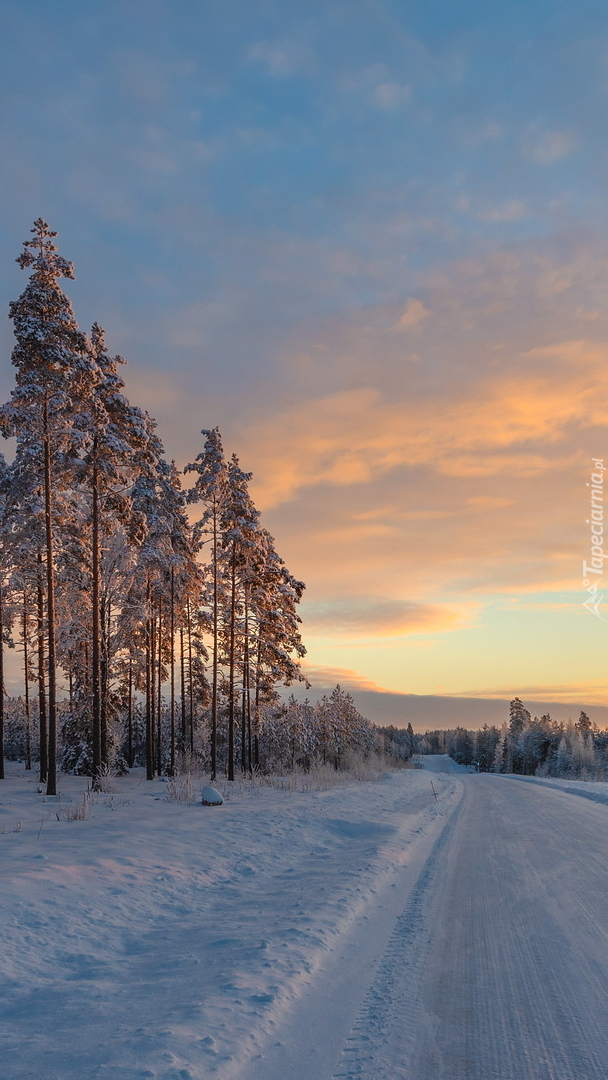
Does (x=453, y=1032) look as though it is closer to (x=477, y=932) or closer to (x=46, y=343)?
(x=477, y=932)

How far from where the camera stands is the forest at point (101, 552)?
20812 millimetres

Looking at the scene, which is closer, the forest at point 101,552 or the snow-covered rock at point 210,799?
the snow-covered rock at point 210,799

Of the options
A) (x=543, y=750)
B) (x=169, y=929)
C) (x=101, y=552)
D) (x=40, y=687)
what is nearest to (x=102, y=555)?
(x=101, y=552)

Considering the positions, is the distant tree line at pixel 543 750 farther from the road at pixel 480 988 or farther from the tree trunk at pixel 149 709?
the road at pixel 480 988

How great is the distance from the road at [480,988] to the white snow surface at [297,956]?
0.06 feet

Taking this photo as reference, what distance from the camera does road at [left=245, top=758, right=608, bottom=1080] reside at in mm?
3900

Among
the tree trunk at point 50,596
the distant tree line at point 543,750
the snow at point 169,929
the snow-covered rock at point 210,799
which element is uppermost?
the tree trunk at point 50,596

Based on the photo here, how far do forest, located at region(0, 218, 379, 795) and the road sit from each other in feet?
49.7

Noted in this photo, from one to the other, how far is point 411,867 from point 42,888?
5.42m

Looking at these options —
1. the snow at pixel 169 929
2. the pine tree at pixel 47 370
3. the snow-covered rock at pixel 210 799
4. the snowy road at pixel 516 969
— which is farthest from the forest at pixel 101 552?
the snowy road at pixel 516 969

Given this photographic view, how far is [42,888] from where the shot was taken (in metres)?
7.30

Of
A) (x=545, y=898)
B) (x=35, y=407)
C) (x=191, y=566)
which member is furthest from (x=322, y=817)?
(x=191, y=566)

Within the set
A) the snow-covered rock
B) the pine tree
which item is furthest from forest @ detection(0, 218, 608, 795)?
the snow-covered rock

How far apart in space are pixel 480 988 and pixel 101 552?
25509 mm
